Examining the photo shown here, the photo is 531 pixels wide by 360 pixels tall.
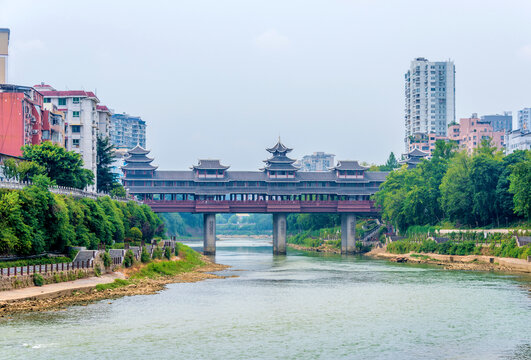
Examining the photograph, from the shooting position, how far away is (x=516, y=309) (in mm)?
41062

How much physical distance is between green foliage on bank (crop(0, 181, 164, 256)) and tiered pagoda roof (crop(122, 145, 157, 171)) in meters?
39.1

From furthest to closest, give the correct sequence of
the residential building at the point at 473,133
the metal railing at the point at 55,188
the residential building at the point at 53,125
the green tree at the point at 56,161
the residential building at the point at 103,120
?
the residential building at the point at 473,133 < the residential building at the point at 103,120 < the residential building at the point at 53,125 < the green tree at the point at 56,161 < the metal railing at the point at 55,188

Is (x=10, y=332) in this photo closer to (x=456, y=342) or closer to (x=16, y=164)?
(x=456, y=342)

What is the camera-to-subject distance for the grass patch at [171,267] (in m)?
57.9

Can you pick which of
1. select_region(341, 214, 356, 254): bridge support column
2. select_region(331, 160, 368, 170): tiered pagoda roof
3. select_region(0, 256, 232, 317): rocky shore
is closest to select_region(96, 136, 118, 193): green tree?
select_region(331, 160, 368, 170): tiered pagoda roof

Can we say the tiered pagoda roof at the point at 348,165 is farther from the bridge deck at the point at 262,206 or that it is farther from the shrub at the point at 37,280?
the shrub at the point at 37,280

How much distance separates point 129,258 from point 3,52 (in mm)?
40266

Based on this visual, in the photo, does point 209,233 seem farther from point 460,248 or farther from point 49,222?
point 49,222

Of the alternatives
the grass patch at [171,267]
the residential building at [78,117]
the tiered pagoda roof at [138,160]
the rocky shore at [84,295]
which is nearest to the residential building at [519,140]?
the tiered pagoda roof at [138,160]

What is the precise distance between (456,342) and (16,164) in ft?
155

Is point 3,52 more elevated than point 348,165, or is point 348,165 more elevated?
point 3,52

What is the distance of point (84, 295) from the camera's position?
4366 centimetres

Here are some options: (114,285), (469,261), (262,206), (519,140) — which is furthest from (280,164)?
(519,140)

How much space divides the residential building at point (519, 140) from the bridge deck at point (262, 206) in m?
52.4
